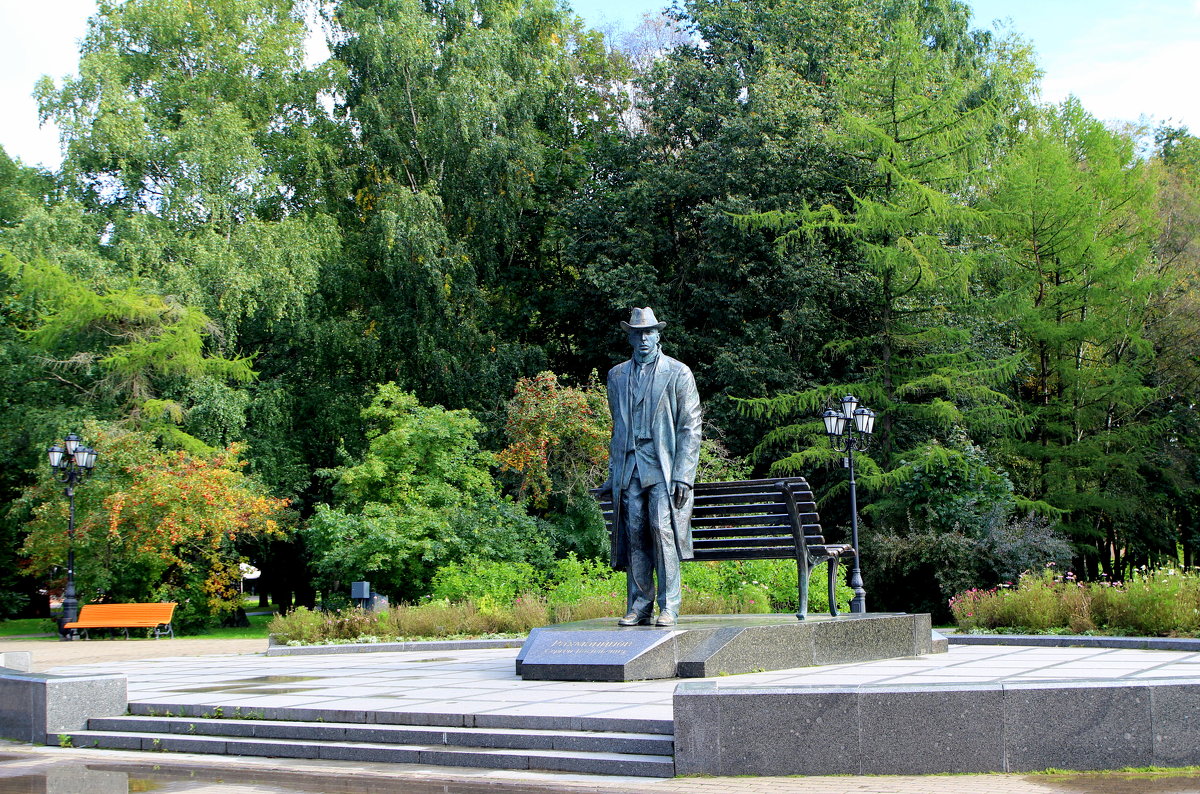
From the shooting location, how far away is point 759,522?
10672mm

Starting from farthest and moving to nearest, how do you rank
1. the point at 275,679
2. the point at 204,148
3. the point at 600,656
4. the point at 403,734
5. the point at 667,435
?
1. the point at 204,148
2. the point at 275,679
3. the point at 667,435
4. the point at 600,656
5. the point at 403,734

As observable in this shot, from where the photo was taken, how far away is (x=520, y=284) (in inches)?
1330

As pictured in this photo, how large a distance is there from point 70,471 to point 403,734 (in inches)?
716

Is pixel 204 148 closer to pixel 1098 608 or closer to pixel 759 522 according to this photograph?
pixel 759 522

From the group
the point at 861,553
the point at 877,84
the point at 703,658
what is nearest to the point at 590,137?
the point at 877,84

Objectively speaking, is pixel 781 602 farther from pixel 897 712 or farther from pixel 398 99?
pixel 398 99

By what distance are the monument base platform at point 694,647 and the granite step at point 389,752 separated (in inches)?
82.4

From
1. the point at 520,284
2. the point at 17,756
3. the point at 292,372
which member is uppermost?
the point at 520,284

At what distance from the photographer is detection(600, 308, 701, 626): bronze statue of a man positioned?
981cm

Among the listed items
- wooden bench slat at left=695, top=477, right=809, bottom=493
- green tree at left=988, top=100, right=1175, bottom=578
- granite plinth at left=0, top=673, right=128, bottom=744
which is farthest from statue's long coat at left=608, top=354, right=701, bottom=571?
green tree at left=988, top=100, right=1175, bottom=578

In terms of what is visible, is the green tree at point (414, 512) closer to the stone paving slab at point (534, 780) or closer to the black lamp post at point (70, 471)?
the black lamp post at point (70, 471)

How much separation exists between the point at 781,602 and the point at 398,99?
20036 millimetres

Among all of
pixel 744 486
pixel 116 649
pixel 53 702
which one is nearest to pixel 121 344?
pixel 116 649

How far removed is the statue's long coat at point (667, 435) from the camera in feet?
32.4
